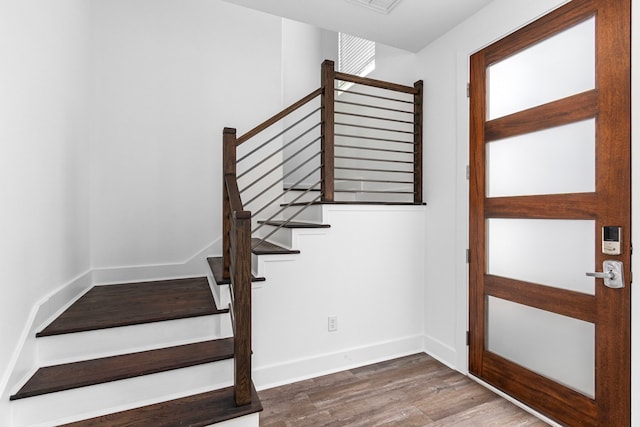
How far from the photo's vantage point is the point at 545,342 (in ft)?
6.33

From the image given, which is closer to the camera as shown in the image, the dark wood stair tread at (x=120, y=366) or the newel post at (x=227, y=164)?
the dark wood stair tread at (x=120, y=366)

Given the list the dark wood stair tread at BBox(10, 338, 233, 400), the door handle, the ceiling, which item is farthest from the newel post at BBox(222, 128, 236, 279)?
the door handle

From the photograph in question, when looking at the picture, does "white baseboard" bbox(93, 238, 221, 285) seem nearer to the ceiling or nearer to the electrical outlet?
the electrical outlet

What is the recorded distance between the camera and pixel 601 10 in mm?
1640

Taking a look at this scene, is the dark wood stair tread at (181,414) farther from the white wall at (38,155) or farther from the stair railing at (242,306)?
the white wall at (38,155)

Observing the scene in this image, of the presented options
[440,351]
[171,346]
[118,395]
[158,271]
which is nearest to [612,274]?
[440,351]

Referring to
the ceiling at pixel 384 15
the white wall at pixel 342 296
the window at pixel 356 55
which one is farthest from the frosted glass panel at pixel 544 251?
the window at pixel 356 55

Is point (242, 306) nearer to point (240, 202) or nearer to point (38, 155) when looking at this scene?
point (240, 202)

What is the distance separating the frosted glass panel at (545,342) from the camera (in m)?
1.73

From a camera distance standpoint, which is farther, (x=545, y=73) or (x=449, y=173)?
(x=449, y=173)

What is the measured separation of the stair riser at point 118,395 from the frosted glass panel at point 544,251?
1929mm

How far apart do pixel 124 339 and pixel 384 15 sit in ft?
9.48

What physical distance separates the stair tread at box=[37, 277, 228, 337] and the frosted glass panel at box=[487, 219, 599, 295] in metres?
1.95
